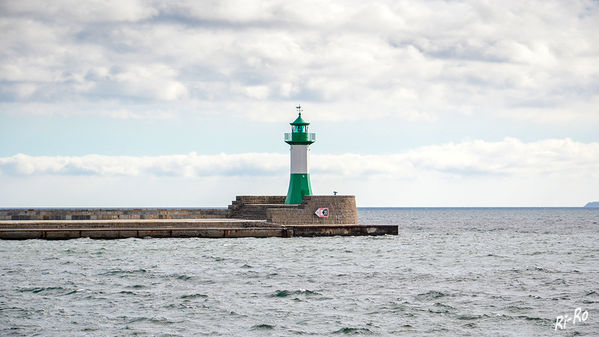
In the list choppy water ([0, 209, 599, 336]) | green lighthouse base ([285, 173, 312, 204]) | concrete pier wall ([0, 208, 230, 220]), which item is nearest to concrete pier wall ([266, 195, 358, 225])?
green lighthouse base ([285, 173, 312, 204])

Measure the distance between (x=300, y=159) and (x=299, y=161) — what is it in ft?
0.43

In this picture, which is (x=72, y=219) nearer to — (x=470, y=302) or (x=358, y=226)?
(x=358, y=226)

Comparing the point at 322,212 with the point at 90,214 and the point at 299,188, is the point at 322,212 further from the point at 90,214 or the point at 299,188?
the point at 90,214

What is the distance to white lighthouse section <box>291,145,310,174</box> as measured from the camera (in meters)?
44.0

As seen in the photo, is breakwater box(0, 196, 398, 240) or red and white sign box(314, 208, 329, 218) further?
red and white sign box(314, 208, 329, 218)

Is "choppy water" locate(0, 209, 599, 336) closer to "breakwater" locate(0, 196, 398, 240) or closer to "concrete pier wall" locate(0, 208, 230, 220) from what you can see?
"breakwater" locate(0, 196, 398, 240)

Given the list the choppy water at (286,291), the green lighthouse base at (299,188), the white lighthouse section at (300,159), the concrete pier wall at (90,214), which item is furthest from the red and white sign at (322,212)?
the concrete pier wall at (90,214)

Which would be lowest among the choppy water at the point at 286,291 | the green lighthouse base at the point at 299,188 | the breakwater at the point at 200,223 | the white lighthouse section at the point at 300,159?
the choppy water at the point at 286,291

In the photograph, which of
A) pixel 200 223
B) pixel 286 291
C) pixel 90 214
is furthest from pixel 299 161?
pixel 286 291

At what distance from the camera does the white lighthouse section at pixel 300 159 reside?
1734 inches

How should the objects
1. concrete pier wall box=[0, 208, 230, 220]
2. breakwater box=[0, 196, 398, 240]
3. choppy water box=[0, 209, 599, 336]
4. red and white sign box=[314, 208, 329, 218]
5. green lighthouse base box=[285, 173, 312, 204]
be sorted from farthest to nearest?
1. green lighthouse base box=[285, 173, 312, 204]
2. concrete pier wall box=[0, 208, 230, 220]
3. red and white sign box=[314, 208, 329, 218]
4. breakwater box=[0, 196, 398, 240]
5. choppy water box=[0, 209, 599, 336]

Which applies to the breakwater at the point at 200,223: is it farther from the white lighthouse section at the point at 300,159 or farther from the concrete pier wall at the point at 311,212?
the white lighthouse section at the point at 300,159

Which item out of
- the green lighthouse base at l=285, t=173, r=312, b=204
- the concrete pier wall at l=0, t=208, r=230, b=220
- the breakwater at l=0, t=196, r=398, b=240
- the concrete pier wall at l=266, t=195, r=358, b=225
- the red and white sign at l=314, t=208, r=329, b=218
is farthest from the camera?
the green lighthouse base at l=285, t=173, r=312, b=204

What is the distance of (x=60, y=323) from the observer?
55.4 feet
